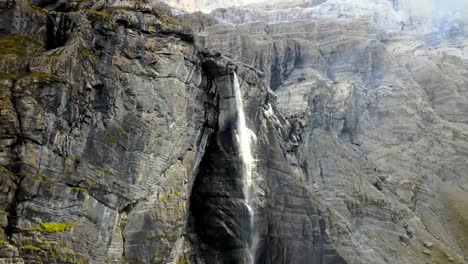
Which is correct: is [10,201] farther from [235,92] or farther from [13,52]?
[235,92]

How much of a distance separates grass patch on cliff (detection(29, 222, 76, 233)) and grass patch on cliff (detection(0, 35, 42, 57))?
12.2 metres

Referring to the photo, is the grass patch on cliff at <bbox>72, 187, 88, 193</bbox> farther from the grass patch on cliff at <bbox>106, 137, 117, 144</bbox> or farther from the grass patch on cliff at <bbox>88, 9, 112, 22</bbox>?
the grass patch on cliff at <bbox>88, 9, 112, 22</bbox>

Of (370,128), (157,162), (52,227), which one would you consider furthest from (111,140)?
(370,128)

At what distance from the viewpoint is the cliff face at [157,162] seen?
3375cm

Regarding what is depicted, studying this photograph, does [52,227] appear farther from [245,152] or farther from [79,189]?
[245,152]

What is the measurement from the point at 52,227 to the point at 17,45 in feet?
44.4

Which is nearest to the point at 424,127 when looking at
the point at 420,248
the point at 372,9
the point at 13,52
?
the point at 420,248

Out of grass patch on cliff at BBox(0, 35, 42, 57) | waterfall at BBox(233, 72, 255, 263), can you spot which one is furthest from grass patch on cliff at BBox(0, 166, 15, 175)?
waterfall at BBox(233, 72, 255, 263)

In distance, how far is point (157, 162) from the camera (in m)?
40.9

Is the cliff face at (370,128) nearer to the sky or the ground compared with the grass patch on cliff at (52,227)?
nearer to the sky

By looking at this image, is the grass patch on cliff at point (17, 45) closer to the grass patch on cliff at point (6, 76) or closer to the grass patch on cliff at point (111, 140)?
the grass patch on cliff at point (6, 76)

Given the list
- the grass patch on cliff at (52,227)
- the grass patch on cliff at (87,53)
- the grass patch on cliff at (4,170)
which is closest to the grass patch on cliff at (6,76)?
the grass patch on cliff at (87,53)

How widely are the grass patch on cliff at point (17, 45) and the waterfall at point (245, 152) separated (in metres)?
18.7

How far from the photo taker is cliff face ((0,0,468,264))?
111 feet
